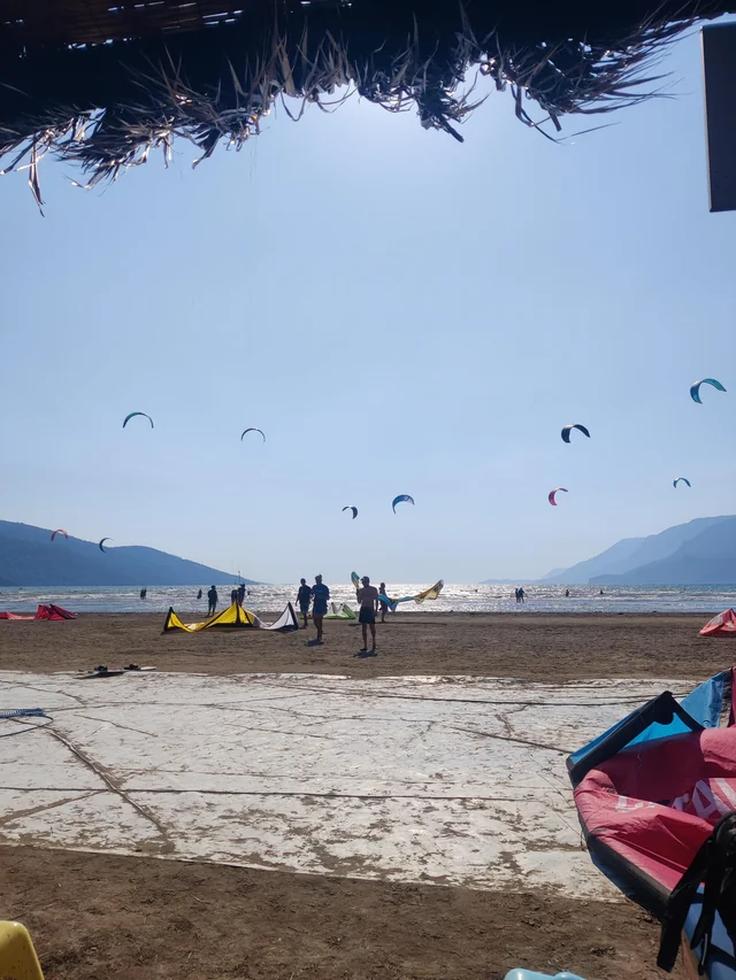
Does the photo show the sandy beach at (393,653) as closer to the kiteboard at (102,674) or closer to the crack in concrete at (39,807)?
the kiteboard at (102,674)

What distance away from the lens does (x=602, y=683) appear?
8656 millimetres

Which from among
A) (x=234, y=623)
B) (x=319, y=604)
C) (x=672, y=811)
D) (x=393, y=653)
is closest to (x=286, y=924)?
(x=672, y=811)

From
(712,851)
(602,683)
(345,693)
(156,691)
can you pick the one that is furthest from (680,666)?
(712,851)

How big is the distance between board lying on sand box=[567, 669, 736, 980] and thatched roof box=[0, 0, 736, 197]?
206cm

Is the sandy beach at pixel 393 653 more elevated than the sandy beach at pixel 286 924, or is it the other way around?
the sandy beach at pixel 286 924

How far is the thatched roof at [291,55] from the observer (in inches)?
73.6

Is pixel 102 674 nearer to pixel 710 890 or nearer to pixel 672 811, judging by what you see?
pixel 672 811

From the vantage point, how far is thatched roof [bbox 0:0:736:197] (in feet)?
6.14

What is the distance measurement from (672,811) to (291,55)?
3.42 metres

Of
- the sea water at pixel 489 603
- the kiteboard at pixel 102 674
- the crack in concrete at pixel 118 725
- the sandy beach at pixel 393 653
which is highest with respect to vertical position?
the crack in concrete at pixel 118 725

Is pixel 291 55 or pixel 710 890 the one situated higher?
pixel 291 55

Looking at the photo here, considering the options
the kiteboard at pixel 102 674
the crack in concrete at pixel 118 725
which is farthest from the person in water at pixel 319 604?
the crack in concrete at pixel 118 725

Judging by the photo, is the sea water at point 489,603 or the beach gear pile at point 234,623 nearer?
the beach gear pile at point 234,623

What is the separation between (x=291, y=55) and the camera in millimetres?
2016
